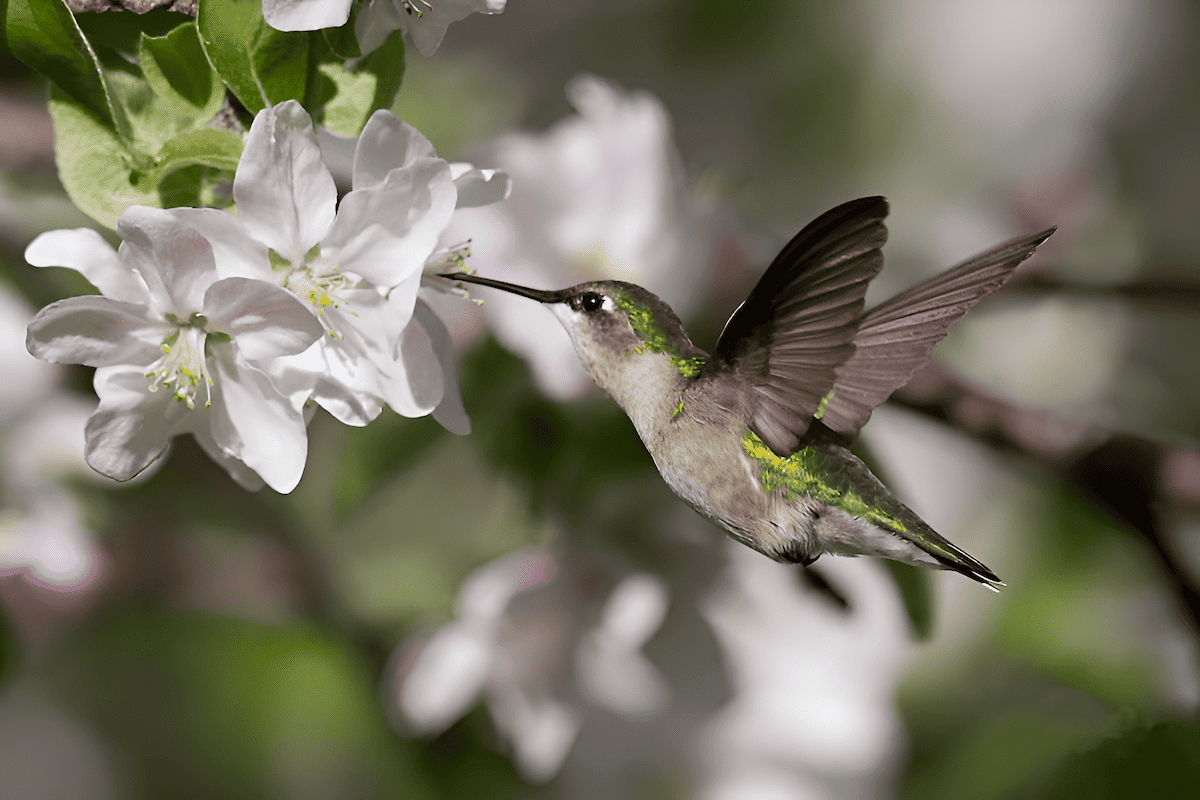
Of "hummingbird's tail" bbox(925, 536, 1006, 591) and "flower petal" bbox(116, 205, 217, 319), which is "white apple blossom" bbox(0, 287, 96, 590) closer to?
"flower petal" bbox(116, 205, 217, 319)

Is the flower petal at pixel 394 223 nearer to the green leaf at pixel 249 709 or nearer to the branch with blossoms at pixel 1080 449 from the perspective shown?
the branch with blossoms at pixel 1080 449

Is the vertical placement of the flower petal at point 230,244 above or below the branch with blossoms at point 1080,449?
above

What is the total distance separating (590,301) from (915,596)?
330mm

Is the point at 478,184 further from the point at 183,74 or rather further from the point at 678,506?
the point at 678,506

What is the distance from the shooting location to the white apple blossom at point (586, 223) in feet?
1.65

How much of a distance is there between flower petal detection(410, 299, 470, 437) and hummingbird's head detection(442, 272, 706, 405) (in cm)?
1

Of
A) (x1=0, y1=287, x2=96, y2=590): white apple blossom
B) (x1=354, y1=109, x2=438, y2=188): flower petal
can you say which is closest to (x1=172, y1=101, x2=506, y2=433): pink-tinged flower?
(x1=354, y1=109, x2=438, y2=188): flower petal

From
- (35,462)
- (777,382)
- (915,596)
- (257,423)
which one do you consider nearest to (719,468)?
(777,382)

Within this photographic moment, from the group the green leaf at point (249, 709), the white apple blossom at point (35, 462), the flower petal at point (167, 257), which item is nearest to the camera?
the flower petal at point (167, 257)

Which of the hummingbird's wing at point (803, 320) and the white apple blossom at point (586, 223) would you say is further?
the white apple blossom at point (586, 223)

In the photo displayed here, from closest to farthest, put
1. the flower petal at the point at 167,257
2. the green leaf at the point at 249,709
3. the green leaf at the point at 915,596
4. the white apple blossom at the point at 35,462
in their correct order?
the flower petal at the point at 167,257 < the green leaf at the point at 915,596 < the white apple blossom at the point at 35,462 < the green leaf at the point at 249,709

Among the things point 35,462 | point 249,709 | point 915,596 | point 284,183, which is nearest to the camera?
point 284,183

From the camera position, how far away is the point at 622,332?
0.83ft

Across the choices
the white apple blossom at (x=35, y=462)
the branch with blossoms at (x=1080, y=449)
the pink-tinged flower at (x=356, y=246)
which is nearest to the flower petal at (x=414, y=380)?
the pink-tinged flower at (x=356, y=246)
